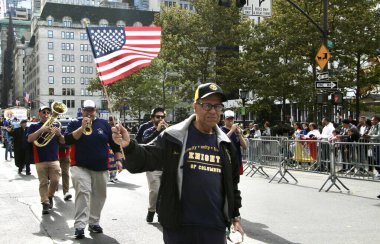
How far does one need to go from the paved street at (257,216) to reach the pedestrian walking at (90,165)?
0.41m

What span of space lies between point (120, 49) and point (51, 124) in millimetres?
3885

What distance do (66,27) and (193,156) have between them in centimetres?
10989

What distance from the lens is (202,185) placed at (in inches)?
140

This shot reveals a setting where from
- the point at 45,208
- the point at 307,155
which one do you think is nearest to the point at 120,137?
the point at 45,208

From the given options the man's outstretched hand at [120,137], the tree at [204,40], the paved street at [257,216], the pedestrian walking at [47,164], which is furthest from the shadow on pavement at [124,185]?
the tree at [204,40]

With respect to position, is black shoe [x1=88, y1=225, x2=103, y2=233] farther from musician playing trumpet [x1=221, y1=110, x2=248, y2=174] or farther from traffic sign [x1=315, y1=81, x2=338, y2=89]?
traffic sign [x1=315, y1=81, x2=338, y2=89]

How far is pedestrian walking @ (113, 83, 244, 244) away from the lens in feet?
11.6

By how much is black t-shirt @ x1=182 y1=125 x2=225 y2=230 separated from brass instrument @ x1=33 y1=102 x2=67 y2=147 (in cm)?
555

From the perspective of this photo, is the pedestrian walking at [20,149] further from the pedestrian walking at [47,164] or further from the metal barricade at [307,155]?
the metal barricade at [307,155]

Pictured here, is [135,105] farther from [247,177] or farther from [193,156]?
[193,156]

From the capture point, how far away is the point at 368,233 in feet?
23.4

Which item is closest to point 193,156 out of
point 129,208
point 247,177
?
point 129,208

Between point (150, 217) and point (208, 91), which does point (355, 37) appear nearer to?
point (150, 217)

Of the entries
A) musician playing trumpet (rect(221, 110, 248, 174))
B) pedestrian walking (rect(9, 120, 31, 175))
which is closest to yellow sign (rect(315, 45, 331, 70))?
musician playing trumpet (rect(221, 110, 248, 174))
